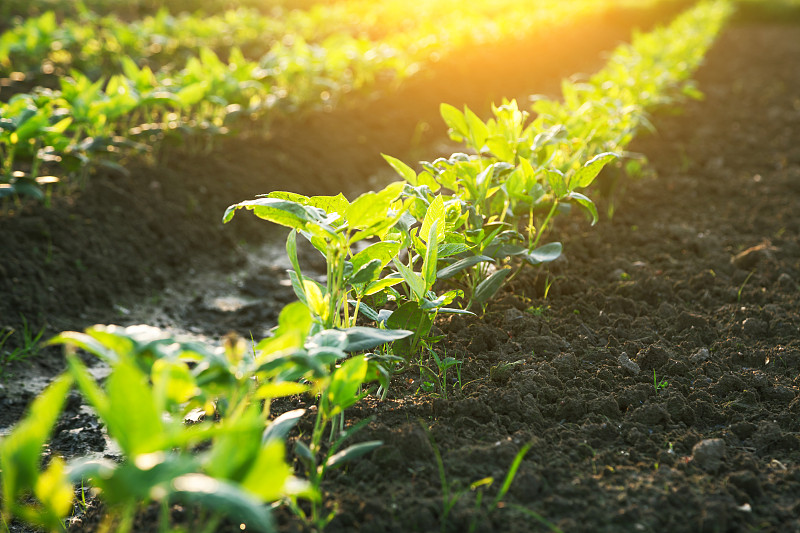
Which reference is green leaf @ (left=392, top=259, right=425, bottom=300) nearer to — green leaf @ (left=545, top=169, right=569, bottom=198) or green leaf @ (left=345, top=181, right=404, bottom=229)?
green leaf @ (left=345, top=181, right=404, bottom=229)

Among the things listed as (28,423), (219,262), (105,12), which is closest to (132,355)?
(28,423)

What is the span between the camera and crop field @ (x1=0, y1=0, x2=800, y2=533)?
50.4 inches

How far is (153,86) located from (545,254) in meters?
2.94

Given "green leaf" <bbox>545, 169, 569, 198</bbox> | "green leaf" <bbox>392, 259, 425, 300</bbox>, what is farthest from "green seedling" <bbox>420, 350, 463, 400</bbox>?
"green leaf" <bbox>545, 169, 569, 198</bbox>

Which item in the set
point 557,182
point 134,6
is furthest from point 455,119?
point 134,6

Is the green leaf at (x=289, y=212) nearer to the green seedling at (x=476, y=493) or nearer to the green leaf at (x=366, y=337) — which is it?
the green leaf at (x=366, y=337)

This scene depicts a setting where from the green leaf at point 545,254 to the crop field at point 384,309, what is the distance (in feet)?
0.04

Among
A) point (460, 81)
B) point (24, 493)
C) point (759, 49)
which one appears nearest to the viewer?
point (24, 493)

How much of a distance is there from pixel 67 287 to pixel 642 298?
2.69m

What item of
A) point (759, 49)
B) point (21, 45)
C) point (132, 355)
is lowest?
point (759, 49)

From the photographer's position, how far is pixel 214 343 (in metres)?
3.16

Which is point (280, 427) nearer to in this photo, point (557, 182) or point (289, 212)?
point (289, 212)

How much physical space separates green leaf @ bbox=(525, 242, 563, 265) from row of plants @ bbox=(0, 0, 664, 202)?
7.51ft

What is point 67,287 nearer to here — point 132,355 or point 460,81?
point 132,355
